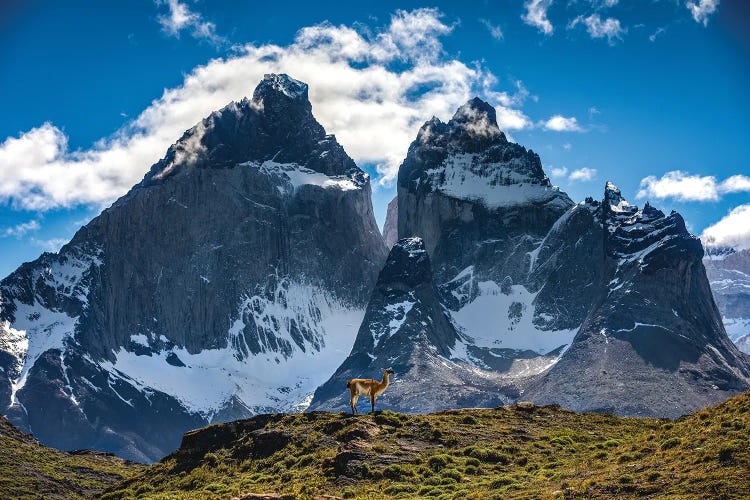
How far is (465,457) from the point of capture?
6800 cm

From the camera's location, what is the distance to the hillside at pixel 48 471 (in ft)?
291

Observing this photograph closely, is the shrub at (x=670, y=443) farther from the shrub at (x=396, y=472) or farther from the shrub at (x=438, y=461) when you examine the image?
the shrub at (x=396, y=472)

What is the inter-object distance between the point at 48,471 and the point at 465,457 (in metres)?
42.1

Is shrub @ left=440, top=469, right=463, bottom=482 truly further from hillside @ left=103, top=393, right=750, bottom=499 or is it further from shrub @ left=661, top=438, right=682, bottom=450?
shrub @ left=661, top=438, right=682, bottom=450

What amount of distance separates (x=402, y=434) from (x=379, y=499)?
39.1 ft

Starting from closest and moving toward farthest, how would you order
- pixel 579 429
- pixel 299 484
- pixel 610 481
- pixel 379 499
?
pixel 610 481
pixel 379 499
pixel 299 484
pixel 579 429

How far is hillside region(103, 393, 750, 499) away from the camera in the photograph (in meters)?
55.7

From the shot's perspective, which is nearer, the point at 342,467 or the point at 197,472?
the point at 342,467

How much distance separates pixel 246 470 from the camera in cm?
7225

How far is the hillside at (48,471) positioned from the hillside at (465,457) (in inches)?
463

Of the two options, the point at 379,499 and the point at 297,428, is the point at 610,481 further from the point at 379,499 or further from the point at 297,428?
the point at 297,428

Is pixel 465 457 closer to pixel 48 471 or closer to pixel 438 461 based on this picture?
pixel 438 461

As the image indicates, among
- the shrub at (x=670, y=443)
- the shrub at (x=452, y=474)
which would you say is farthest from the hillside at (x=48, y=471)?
the shrub at (x=670, y=443)

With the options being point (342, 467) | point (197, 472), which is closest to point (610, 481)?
point (342, 467)
